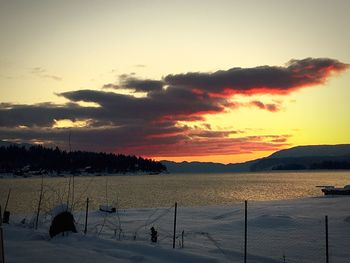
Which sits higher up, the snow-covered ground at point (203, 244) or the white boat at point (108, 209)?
the snow-covered ground at point (203, 244)

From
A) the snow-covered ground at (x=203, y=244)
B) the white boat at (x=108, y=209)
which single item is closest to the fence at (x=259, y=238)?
the snow-covered ground at (x=203, y=244)

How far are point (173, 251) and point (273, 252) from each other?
4690 millimetres

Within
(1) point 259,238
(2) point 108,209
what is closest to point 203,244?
(1) point 259,238

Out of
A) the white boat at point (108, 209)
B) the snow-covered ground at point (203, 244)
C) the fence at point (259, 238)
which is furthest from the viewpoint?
the white boat at point (108, 209)

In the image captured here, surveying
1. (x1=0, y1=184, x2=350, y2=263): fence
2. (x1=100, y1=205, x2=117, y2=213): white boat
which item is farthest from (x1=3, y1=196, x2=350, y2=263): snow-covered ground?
(x1=100, y1=205, x2=117, y2=213): white boat

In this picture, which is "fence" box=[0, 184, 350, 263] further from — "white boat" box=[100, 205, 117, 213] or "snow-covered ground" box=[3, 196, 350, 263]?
"white boat" box=[100, 205, 117, 213]

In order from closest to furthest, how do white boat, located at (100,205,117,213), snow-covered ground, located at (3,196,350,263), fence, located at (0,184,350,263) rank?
snow-covered ground, located at (3,196,350,263), fence, located at (0,184,350,263), white boat, located at (100,205,117,213)

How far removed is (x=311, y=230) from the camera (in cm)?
2122

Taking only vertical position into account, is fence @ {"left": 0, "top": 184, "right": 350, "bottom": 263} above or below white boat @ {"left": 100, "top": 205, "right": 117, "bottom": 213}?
above

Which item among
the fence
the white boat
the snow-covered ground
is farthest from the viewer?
the white boat

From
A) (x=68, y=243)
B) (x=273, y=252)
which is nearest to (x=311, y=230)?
(x=273, y=252)

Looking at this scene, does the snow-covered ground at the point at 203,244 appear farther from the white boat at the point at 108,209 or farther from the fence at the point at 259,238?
the white boat at the point at 108,209

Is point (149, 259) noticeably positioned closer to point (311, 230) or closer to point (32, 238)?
point (32, 238)

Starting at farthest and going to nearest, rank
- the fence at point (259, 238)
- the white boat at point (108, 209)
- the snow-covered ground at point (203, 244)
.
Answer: the white boat at point (108, 209) → the fence at point (259, 238) → the snow-covered ground at point (203, 244)
